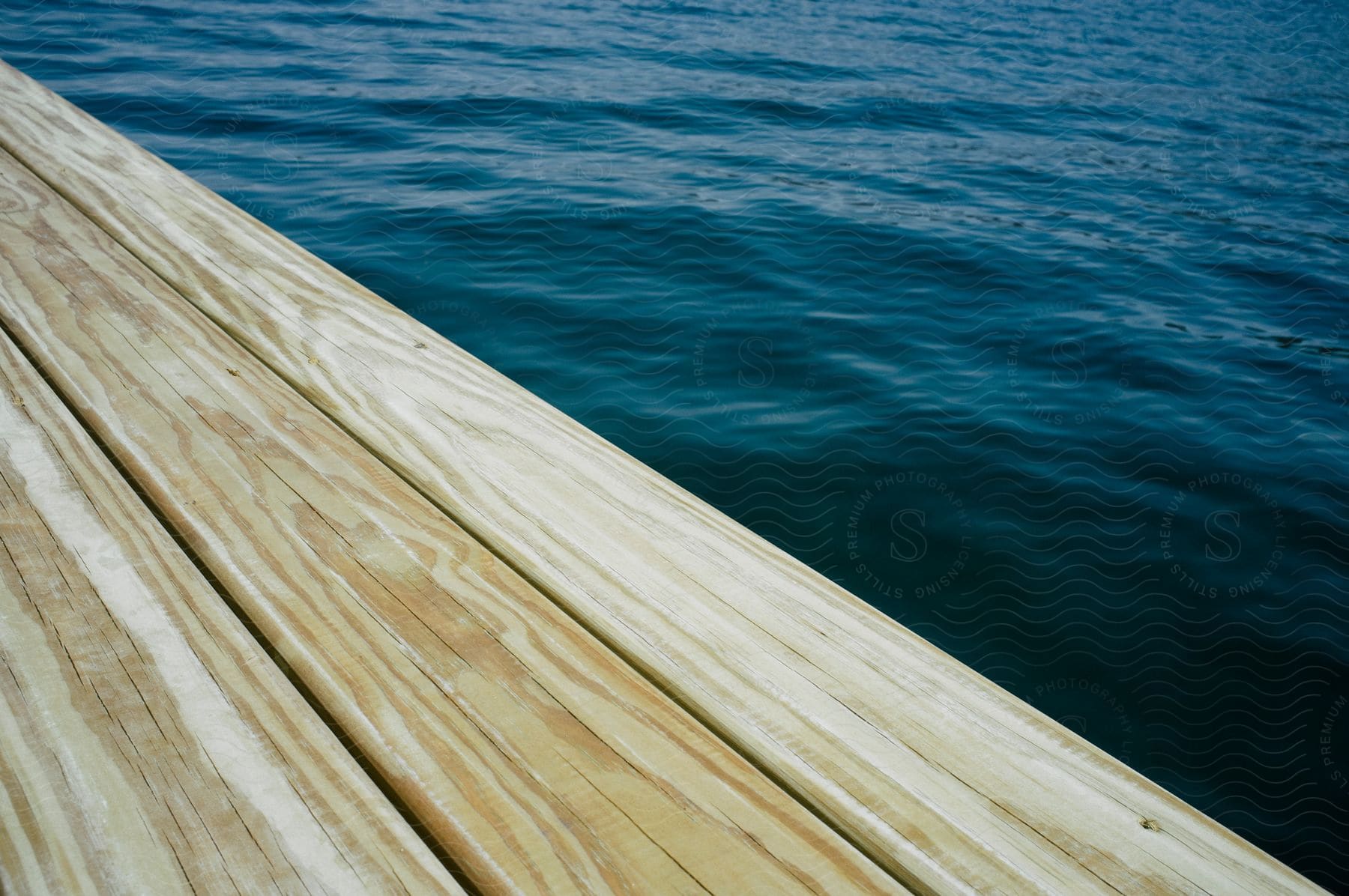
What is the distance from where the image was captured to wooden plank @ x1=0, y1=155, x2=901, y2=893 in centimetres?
93

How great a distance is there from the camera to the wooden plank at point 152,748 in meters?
0.86

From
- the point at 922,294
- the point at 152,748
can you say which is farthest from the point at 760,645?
the point at 922,294

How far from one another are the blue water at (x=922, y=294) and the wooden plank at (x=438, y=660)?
7.39 ft

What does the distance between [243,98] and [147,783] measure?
849 cm

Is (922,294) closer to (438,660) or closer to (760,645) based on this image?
(760,645)

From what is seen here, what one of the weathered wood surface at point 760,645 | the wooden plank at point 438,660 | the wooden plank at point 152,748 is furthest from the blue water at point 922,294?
the wooden plank at point 152,748

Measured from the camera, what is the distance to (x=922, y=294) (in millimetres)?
5504

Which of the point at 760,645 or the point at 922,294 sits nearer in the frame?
the point at 760,645

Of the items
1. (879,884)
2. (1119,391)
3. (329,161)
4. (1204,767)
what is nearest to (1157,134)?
(1119,391)

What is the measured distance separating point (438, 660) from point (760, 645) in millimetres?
394

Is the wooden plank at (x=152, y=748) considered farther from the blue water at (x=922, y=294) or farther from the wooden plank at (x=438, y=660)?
the blue water at (x=922, y=294)

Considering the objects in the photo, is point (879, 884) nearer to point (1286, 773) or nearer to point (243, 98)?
point (1286, 773)

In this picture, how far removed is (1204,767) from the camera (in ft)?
9.21

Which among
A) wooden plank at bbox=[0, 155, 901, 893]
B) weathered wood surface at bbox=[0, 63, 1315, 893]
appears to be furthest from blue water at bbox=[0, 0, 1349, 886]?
wooden plank at bbox=[0, 155, 901, 893]
